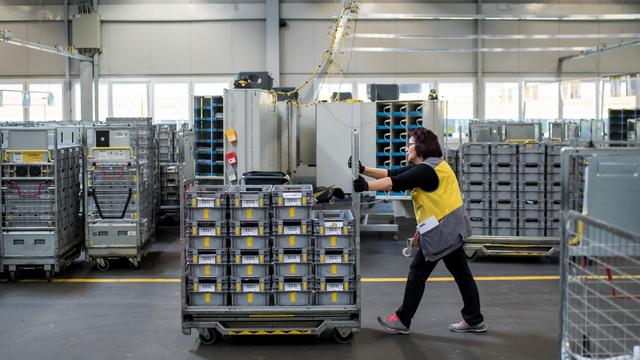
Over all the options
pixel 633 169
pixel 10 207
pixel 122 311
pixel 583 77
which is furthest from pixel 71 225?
pixel 583 77

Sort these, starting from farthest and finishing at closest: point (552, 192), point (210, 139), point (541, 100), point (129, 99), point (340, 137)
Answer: point (541, 100)
point (129, 99)
point (210, 139)
point (340, 137)
point (552, 192)

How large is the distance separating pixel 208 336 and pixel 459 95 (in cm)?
1682

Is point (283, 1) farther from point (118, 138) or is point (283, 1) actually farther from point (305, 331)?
point (305, 331)

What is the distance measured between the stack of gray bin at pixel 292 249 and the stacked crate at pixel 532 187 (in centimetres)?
452

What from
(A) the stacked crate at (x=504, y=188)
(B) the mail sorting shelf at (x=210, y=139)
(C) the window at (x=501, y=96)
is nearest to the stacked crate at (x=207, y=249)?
(A) the stacked crate at (x=504, y=188)

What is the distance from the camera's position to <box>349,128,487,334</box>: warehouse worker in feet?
18.8

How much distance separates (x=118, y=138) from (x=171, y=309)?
2.97 m

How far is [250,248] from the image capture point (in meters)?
5.97

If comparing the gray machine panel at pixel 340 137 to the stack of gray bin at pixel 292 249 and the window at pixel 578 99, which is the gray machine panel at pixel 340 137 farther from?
the window at pixel 578 99

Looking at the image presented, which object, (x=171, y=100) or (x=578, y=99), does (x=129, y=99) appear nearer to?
(x=171, y=100)

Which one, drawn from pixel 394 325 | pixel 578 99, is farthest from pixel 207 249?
pixel 578 99

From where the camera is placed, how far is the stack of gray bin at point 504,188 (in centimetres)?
950

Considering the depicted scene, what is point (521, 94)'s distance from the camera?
2102 cm

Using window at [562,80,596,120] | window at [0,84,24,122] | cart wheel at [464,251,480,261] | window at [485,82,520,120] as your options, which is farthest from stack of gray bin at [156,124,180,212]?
window at [562,80,596,120]
